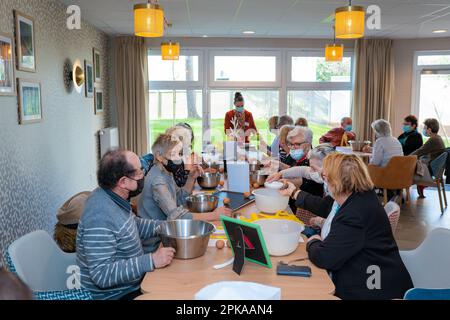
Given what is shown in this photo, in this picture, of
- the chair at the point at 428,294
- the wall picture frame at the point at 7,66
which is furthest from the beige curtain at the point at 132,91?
the chair at the point at 428,294

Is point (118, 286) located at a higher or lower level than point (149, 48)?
lower

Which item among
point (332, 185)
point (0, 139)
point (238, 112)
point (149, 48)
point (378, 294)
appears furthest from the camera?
point (149, 48)

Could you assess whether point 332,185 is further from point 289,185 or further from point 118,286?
point 118,286

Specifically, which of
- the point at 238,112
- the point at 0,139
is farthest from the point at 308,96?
the point at 0,139

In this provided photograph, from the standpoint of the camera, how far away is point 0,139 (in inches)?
137

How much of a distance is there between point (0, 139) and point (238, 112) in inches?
139

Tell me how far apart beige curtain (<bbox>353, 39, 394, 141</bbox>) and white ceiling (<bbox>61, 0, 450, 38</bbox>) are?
377mm

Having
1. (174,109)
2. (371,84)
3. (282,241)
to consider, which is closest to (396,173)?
(371,84)

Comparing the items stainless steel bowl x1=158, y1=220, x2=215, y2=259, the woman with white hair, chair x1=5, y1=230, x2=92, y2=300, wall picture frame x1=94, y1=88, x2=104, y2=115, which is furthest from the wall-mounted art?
stainless steel bowl x1=158, y1=220, x2=215, y2=259

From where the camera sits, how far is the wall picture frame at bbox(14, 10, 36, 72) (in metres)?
3.78

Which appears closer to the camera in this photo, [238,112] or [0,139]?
[0,139]

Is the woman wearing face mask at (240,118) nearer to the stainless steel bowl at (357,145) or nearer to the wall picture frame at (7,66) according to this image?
the stainless steel bowl at (357,145)

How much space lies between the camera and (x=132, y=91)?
7398mm

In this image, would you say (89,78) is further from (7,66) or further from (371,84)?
(371,84)
